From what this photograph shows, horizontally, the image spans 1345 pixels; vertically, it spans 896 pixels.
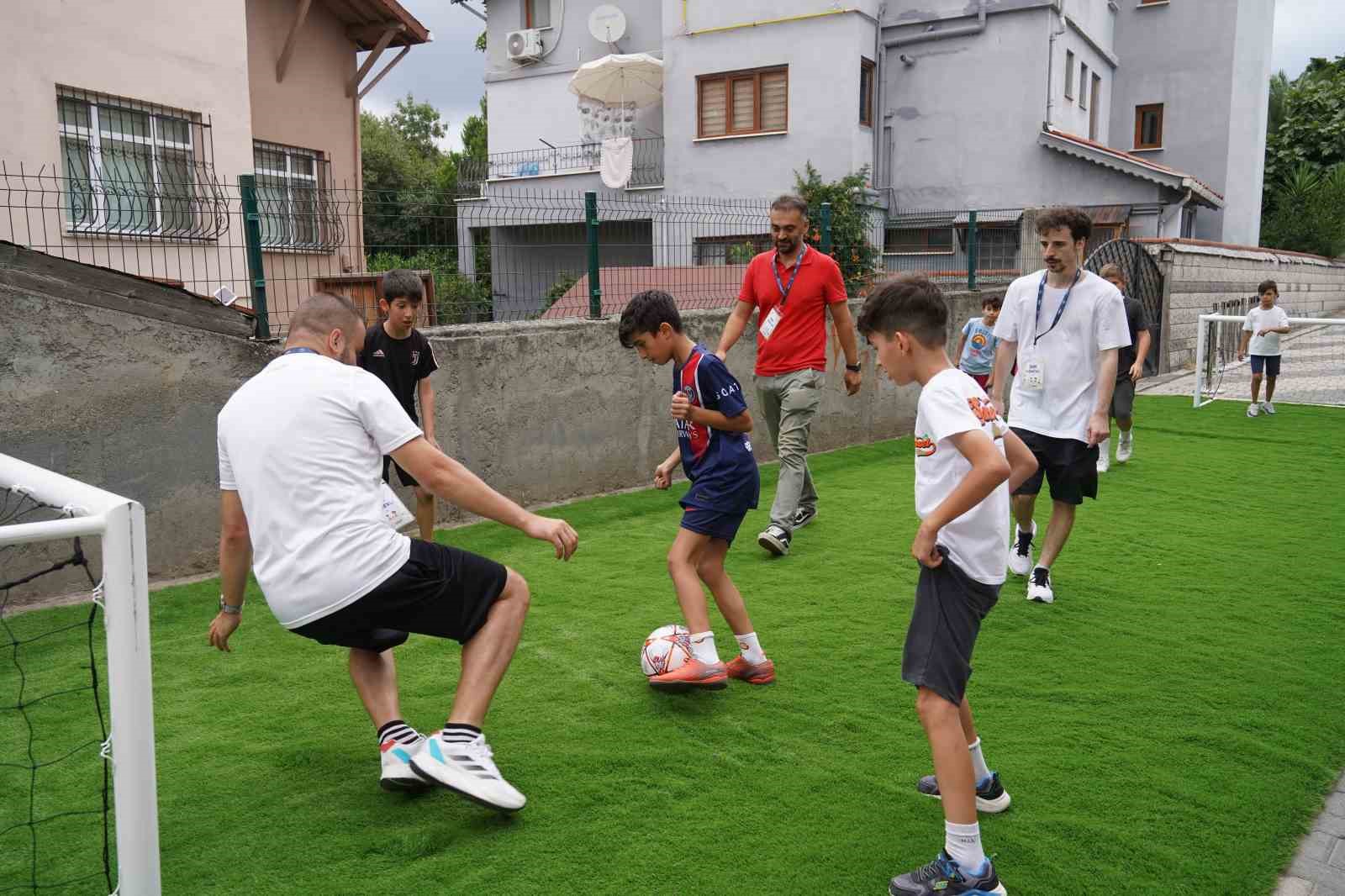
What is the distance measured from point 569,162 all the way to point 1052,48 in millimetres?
10777

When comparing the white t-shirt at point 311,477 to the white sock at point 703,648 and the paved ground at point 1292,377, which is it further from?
the paved ground at point 1292,377

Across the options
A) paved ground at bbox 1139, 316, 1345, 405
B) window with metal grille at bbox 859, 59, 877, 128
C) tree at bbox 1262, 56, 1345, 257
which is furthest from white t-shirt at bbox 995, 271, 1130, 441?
tree at bbox 1262, 56, 1345, 257

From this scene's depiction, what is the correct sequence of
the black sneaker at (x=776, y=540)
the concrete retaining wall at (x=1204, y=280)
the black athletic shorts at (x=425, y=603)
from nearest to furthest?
the black athletic shorts at (x=425, y=603) < the black sneaker at (x=776, y=540) < the concrete retaining wall at (x=1204, y=280)

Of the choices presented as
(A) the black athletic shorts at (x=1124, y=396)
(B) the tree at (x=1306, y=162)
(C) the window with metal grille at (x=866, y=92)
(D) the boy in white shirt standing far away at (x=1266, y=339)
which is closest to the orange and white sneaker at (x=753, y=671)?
(A) the black athletic shorts at (x=1124, y=396)

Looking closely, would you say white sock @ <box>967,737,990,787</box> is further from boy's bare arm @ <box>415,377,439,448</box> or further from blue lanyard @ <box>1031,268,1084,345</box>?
boy's bare arm @ <box>415,377,439,448</box>

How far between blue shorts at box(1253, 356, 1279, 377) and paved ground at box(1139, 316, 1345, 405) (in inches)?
57.0

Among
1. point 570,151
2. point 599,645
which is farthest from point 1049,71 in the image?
point 599,645

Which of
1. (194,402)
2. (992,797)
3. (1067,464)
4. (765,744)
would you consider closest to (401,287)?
(194,402)

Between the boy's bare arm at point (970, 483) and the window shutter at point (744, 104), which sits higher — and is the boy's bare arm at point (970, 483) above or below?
below

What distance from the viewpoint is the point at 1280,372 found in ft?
53.4

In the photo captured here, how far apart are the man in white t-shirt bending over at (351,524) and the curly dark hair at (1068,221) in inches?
134

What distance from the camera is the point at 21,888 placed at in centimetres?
301

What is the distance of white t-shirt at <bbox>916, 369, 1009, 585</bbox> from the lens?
2.91 meters

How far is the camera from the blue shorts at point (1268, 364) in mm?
13531
